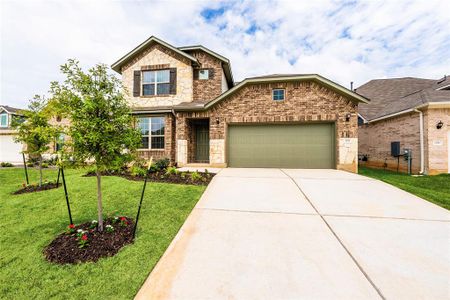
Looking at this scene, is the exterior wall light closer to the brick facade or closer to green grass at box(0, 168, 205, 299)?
the brick facade

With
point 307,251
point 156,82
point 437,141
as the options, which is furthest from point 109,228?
point 437,141

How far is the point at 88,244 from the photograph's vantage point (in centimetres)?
287

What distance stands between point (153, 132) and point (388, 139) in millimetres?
14664

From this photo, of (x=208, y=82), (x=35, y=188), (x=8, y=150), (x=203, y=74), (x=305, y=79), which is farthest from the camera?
(x=8, y=150)

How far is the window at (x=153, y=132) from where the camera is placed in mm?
10969

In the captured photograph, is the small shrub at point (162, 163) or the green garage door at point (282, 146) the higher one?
the green garage door at point (282, 146)

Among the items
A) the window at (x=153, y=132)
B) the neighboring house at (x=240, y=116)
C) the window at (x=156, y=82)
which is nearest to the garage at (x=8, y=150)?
the neighboring house at (x=240, y=116)

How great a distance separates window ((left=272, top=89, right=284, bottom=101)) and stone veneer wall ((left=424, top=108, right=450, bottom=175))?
691cm

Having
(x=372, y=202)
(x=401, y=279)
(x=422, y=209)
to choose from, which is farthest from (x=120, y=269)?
(x=422, y=209)

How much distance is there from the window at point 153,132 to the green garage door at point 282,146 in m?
4.19

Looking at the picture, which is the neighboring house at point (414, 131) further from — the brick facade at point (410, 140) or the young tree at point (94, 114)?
the young tree at point (94, 114)

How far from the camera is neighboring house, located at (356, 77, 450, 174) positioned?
28.5ft

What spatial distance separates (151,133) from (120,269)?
9.56 meters

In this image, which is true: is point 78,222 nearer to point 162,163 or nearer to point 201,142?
point 162,163
